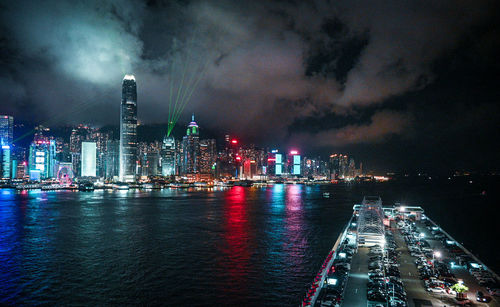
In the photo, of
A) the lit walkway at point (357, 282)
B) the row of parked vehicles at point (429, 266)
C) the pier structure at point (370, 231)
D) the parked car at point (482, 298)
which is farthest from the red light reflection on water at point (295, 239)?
the parked car at point (482, 298)

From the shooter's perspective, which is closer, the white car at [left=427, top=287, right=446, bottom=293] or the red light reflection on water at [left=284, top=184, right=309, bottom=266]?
the white car at [left=427, top=287, right=446, bottom=293]

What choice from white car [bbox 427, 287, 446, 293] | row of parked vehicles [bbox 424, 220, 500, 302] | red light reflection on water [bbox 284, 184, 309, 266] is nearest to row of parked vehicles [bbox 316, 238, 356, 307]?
red light reflection on water [bbox 284, 184, 309, 266]

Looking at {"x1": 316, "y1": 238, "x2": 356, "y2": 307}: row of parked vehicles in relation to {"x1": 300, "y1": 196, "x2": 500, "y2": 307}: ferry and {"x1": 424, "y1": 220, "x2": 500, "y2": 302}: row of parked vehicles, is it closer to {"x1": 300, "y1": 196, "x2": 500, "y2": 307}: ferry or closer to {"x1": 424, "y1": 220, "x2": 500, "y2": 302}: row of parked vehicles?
{"x1": 300, "y1": 196, "x2": 500, "y2": 307}: ferry

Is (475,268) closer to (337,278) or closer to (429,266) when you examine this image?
(429,266)

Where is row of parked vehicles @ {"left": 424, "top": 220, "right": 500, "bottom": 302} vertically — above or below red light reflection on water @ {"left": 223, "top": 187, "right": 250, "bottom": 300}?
above

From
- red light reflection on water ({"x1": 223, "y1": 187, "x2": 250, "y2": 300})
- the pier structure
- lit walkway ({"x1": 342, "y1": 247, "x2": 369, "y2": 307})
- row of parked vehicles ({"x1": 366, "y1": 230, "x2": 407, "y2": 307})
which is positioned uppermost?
the pier structure

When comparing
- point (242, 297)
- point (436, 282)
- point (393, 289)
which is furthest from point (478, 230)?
point (242, 297)

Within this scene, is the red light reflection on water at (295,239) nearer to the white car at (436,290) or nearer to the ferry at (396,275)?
the ferry at (396,275)

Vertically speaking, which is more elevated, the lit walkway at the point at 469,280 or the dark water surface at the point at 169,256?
the lit walkway at the point at 469,280

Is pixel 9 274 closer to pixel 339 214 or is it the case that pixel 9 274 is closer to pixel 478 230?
pixel 339 214
